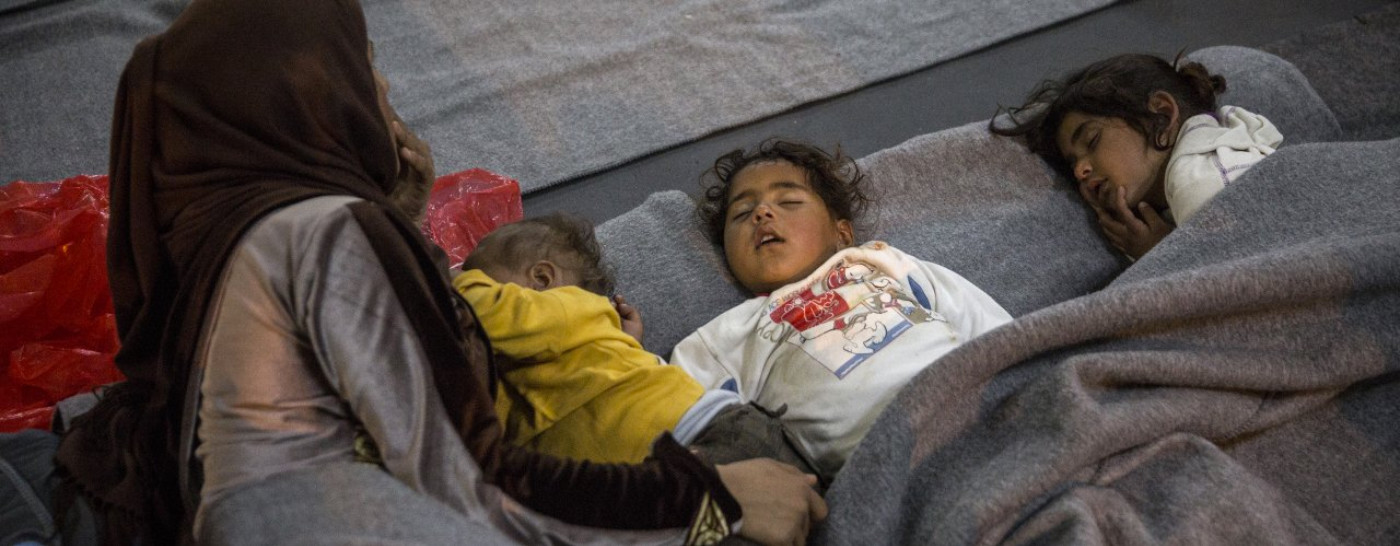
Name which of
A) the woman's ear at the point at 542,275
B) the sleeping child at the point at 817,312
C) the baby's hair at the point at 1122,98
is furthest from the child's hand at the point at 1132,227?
the woman's ear at the point at 542,275

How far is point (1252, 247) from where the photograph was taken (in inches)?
55.2

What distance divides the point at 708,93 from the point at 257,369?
160cm

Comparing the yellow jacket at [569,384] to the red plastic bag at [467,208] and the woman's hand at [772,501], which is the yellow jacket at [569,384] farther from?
the red plastic bag at [467,208]

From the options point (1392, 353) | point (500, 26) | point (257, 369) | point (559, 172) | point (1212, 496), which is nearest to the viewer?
point (257, 369)

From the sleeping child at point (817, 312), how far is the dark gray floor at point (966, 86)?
47cm

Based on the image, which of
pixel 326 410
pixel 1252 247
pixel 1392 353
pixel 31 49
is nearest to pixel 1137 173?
pixel 1252 247

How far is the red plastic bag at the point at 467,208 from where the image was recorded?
184cm

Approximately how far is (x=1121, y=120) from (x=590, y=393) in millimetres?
1090

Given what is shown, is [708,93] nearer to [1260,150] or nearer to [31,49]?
[1260,150]

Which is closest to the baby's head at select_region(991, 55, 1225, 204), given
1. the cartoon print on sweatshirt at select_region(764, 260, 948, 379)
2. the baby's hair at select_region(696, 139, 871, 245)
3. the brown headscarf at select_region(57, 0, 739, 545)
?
the baby's hair at select_region(696, 139, 871, 245)

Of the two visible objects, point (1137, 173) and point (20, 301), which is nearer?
point (20, 301)

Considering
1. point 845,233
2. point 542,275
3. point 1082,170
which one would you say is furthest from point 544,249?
point 1082,170

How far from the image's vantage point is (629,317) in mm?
1565

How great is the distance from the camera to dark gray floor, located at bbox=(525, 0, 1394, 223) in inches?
85.9
